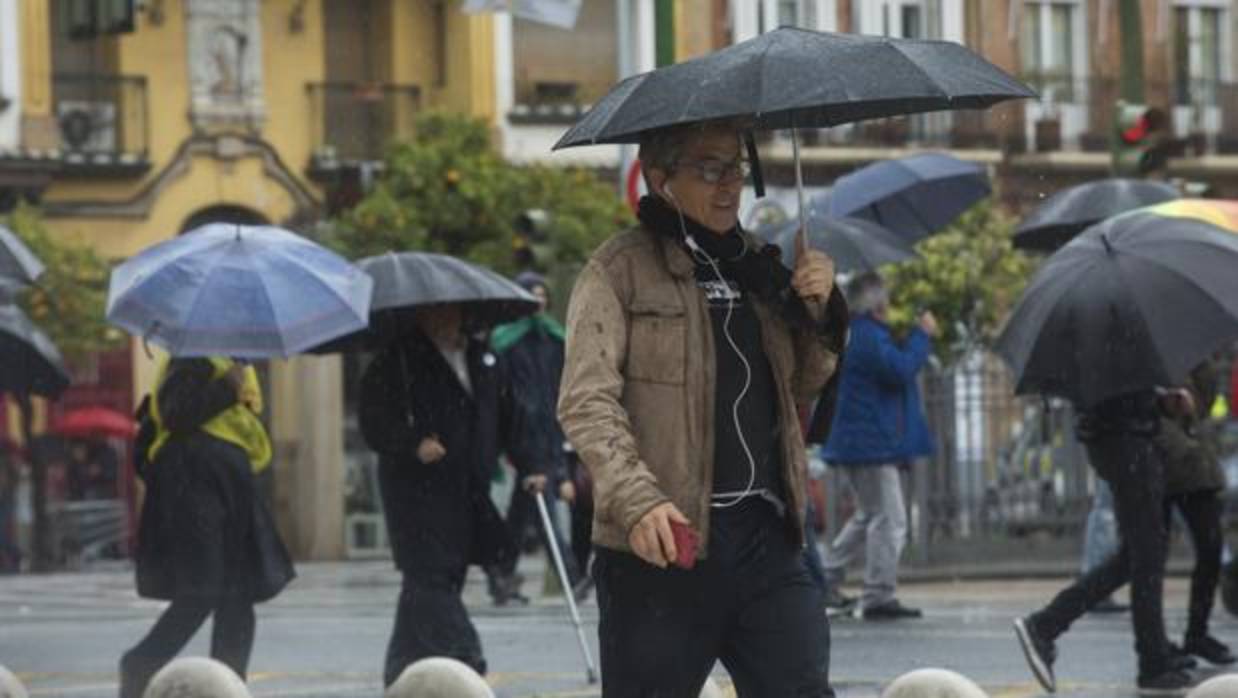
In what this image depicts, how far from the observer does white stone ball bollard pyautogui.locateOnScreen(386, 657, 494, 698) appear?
10711mm

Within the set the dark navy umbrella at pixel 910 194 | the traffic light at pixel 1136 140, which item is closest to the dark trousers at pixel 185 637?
the dark navy umbrella at pixel 910 194

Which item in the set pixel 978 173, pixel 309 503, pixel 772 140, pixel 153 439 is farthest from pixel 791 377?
pixel 772 140

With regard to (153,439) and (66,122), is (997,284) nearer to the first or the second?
(66,122)

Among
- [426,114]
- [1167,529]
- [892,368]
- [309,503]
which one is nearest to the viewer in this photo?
[1167,529]

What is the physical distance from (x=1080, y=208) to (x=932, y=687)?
8.75 meters

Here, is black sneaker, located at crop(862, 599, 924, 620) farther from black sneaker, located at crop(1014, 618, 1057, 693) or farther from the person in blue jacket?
black sneaker, located at crop(1014, 618, 1057, 693)

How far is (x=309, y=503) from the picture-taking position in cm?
3816

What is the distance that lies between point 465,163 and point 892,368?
71.2 feet

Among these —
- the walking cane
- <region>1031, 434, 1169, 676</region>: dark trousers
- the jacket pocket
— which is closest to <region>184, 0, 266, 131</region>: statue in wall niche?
the walking cane

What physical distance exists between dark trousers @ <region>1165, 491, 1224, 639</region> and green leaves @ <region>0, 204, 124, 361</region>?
71.1ft

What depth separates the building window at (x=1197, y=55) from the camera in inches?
1881

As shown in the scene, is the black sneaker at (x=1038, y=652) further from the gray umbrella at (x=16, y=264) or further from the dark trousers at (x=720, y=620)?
the dark trousers at (x=720, y=620)

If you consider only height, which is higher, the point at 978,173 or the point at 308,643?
the point at 978,173

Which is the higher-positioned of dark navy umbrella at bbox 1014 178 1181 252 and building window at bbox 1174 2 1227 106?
building window at bbox 1174 2 1227 106
